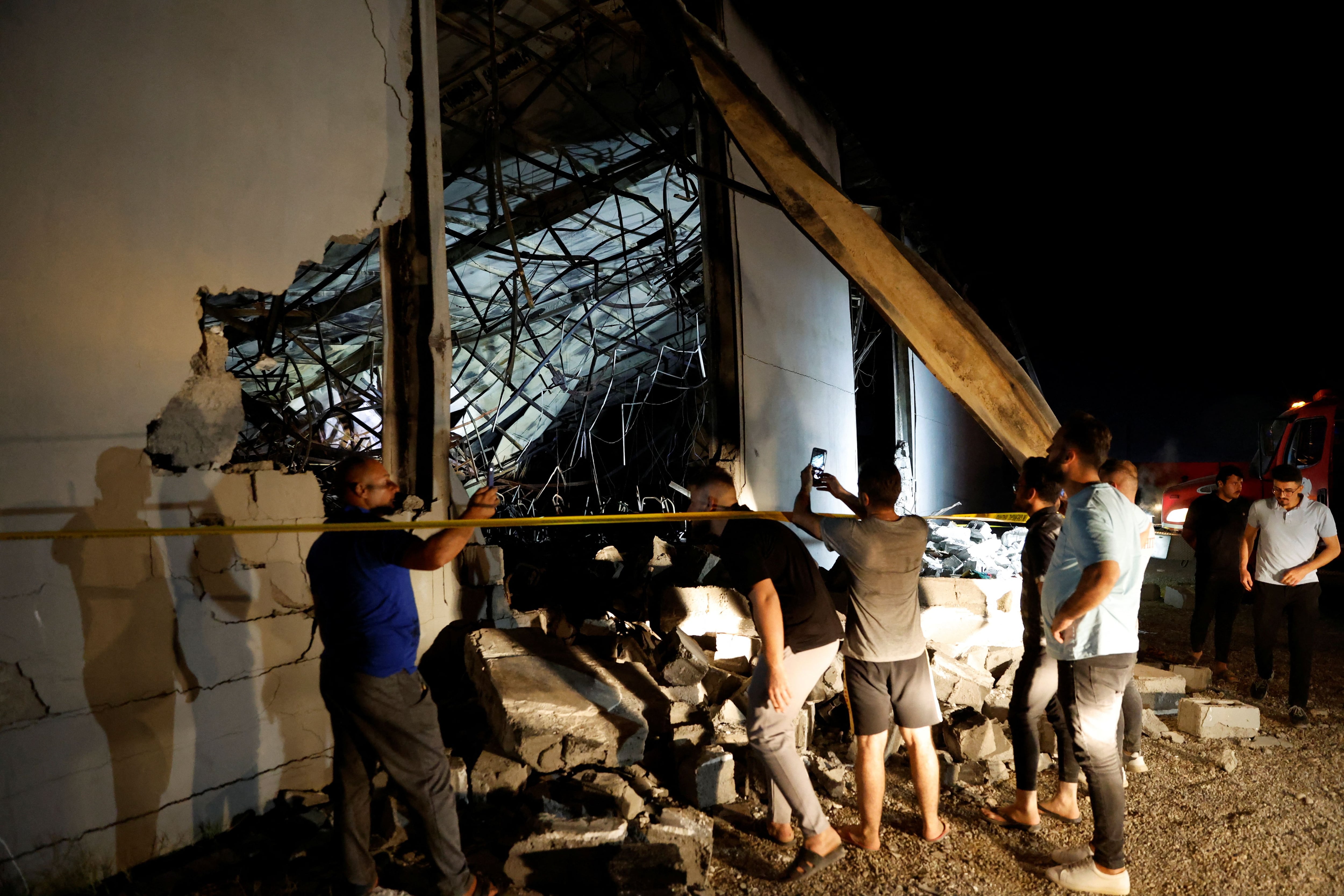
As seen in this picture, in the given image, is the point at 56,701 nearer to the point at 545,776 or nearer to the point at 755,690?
the point at 545,776

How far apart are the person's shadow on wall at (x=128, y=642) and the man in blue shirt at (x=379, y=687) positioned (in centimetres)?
92

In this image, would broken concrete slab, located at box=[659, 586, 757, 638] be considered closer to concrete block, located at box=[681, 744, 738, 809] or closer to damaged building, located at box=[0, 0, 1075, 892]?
damaged building, located at box=[0, 0, 1075, 892]

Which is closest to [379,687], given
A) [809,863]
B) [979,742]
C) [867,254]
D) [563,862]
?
[563,862]

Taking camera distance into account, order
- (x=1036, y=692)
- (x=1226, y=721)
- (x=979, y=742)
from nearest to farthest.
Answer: (x=1036, y=692)
(x=979, y=742)
(x=1226, y=721)

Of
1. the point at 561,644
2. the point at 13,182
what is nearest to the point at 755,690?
the point at 561,644

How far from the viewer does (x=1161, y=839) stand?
333 cm

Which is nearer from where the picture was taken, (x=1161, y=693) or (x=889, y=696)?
(x=889, y=696)

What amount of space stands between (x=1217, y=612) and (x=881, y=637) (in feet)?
15.7

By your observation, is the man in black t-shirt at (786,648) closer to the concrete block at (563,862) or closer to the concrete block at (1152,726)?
the concrete block at (563,862)

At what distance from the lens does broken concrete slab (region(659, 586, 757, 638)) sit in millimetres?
5012

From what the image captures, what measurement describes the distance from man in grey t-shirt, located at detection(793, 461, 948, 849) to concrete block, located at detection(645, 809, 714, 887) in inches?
31.1

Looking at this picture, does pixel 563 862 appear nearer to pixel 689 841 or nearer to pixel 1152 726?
pixel 689 841

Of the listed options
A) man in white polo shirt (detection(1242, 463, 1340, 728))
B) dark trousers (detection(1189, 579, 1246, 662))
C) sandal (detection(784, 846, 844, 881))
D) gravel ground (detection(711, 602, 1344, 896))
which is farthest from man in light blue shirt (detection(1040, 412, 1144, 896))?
dark trousers (detection(1189, 579, 1246, 662))

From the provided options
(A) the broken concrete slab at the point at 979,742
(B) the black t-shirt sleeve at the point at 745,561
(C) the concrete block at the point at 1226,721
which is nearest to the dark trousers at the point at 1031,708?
(A) the broken concrete slab at the point at 979,742
